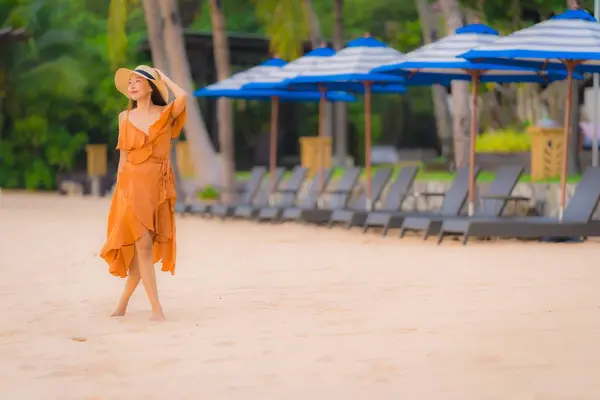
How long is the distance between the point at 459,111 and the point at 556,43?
26.2ft

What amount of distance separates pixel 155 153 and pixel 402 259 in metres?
6.17

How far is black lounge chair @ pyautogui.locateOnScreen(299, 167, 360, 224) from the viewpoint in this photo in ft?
74.7

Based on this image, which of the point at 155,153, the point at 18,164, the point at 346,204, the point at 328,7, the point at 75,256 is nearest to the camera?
the point at 155,153

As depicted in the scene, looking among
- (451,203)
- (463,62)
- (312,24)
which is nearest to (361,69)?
(451,203)

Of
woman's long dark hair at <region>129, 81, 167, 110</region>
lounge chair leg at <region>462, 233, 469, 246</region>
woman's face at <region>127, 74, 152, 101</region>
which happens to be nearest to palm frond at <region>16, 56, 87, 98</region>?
lounge chair leg at <region>462, 233, 469, 246</region>

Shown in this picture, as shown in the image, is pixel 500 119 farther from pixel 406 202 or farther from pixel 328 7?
pixel 406 202

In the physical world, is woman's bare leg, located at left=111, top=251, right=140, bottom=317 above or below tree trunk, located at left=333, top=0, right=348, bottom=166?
above

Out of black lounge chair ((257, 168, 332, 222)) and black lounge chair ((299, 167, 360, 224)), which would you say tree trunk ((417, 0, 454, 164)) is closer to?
black lounge chair ((257, 168, 332, 222))

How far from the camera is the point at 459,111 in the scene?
25.7m

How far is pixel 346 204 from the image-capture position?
23344 mm

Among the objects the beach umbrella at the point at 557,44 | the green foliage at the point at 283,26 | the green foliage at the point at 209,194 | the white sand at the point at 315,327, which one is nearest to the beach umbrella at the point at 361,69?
the beach umbrella at the point at 557,44

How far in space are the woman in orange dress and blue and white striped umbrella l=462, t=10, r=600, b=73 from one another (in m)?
7.93

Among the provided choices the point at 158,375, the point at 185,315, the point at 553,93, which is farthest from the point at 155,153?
the point at 553,93

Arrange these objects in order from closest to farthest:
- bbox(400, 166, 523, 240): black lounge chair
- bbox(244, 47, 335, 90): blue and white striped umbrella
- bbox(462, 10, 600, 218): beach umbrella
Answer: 1. bbox(462, 10, 600, 218): beach umbrella
2. bbox(400, 166, 523, 240): black lounge chair
3. bbox(244, 47, 335, 90): blue and white striped umbrella
